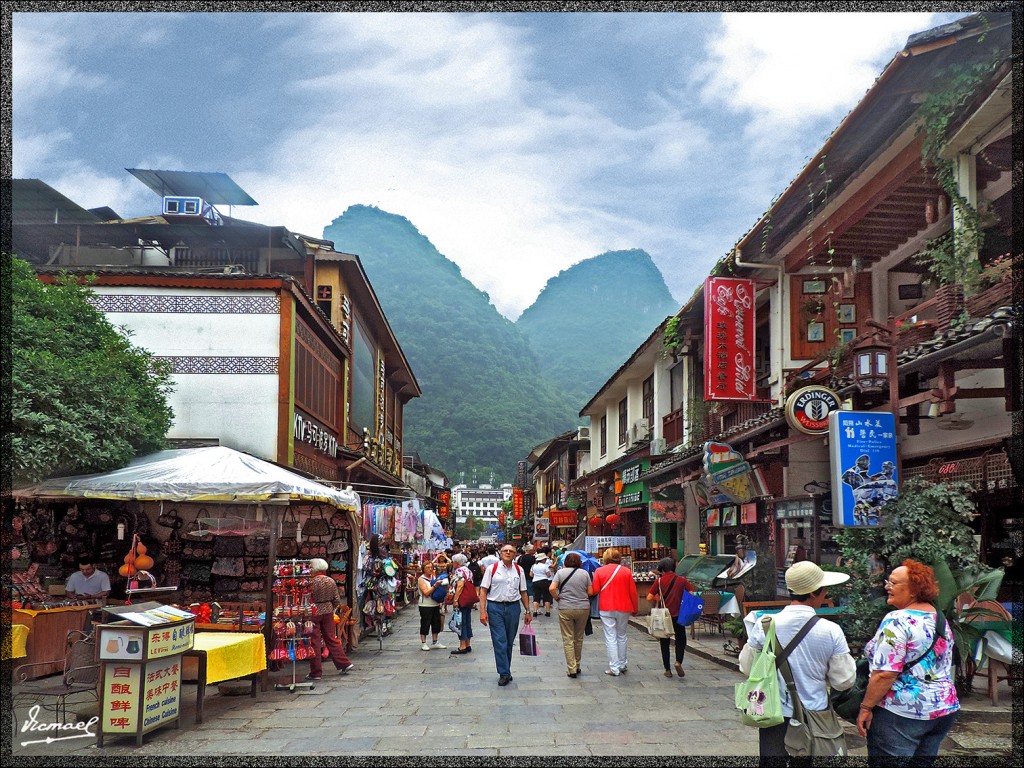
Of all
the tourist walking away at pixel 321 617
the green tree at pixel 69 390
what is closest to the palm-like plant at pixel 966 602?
the tourist walking away at pixel 321 617

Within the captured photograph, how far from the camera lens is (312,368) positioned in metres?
17.7

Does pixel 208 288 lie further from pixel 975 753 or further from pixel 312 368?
pixel 975 753

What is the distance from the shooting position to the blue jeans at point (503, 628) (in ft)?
33.5

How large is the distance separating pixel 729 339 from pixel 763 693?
1074 centimetres

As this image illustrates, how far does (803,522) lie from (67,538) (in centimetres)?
1148

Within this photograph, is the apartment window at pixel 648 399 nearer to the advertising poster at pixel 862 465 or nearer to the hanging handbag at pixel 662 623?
the hanging handbag at pixel 662 623

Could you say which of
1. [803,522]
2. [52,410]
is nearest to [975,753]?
[803,522]

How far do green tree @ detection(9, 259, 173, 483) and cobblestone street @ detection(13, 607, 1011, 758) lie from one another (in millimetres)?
3378

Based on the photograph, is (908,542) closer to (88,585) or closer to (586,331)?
(88,585)

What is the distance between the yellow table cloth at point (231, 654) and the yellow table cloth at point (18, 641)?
→ 2.34m

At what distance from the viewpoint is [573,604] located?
10852mm

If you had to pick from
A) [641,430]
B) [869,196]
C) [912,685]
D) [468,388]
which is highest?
[468,388]

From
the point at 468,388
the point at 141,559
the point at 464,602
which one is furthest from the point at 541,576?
the point at 468,388

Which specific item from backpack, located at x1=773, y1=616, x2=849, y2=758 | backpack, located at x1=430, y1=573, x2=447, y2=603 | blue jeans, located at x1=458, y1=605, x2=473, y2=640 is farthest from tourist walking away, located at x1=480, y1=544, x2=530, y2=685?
backpack, located at x1=773, y1=616, x2=849, y2=758
